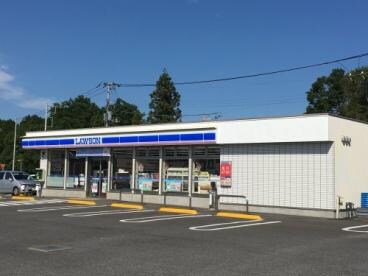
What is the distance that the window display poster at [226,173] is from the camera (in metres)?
24.8

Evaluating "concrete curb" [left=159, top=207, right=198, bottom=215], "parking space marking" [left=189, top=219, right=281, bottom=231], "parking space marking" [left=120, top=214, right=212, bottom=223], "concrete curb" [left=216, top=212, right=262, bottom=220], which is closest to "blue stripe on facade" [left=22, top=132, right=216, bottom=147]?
"concrete curb" [left=159, top=207, right=198, bottom=215]

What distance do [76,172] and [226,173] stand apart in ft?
41.8

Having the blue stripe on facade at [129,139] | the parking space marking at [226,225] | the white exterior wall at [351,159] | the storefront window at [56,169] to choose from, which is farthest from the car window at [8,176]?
Answer: the white exterior wall at [351,159]

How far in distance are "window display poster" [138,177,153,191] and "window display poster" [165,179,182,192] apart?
1.28m

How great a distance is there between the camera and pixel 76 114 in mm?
101125

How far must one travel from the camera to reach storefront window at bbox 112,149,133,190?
1186 inches

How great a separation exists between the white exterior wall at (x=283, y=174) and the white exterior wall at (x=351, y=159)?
55 centimetres

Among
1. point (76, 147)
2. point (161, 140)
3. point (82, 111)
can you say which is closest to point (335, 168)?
point (161, 140)

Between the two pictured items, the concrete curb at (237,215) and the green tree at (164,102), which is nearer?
the concrete curb at (237,215)

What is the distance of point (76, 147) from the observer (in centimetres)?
3272

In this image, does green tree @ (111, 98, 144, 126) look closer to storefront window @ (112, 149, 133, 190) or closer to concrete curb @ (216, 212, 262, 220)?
storefront window @ (112, 149, 133, 190)

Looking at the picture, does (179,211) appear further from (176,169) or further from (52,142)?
(52,142)

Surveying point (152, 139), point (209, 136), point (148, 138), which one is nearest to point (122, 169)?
point (148, 138)

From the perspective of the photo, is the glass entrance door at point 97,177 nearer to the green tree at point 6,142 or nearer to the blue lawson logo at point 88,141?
the blue lawson logo at point 88,141
